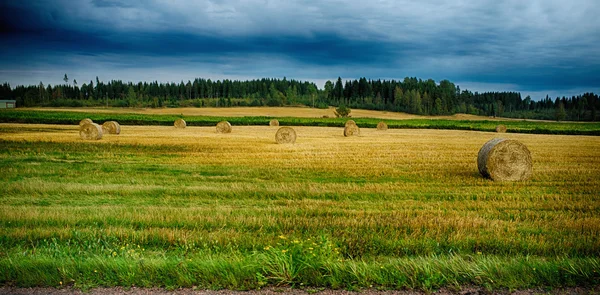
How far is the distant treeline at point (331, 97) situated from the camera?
128875 mm

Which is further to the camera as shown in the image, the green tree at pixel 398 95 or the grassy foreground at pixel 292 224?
the green tree at pixel 398 95

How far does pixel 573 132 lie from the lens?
2211 inches

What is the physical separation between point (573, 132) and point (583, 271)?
192ft

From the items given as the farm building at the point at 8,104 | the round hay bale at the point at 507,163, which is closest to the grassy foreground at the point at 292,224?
the round hay bale at the point at 507,163

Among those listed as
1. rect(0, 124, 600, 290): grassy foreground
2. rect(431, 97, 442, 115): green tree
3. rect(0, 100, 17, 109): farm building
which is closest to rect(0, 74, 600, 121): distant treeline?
rect(431, 97, 442, 115): green tree

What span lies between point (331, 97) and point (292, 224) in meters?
155

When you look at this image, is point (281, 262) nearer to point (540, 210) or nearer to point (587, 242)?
point (587, 242)

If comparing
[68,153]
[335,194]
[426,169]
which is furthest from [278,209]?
[68,153]

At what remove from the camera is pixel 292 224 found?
9.52 m

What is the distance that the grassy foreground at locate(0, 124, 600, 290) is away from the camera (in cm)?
591

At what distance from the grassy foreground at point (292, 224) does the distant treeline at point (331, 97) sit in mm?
105353

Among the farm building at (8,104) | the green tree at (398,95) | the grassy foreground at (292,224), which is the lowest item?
the grassy foreground at (292,224)

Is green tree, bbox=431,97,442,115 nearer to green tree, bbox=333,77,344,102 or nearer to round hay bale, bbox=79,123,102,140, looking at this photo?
green tree, bbox=333,77,344,102

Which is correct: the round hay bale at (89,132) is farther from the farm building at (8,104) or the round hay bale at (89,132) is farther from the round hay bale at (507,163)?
the farm building at (8,104)
